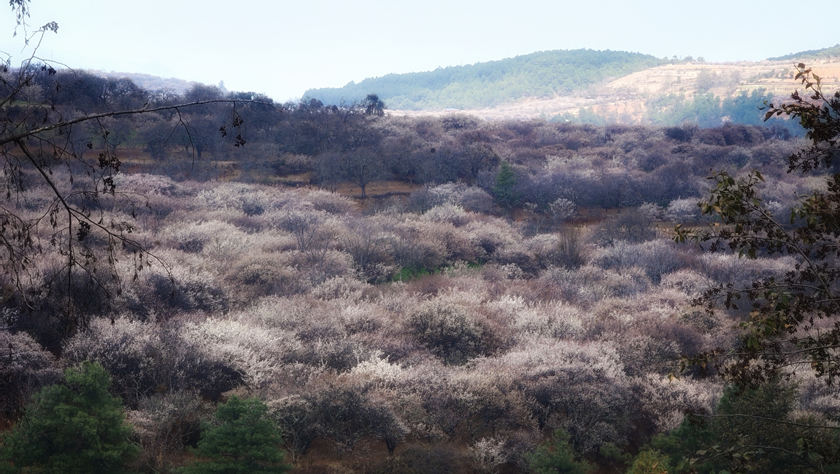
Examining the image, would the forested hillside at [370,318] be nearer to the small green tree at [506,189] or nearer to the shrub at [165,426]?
the shrub at [165,426]

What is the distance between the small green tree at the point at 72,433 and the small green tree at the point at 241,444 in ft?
4.25

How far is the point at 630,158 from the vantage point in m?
48.7

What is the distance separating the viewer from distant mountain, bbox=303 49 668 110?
483 feet

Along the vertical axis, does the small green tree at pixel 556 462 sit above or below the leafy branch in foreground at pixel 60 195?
below

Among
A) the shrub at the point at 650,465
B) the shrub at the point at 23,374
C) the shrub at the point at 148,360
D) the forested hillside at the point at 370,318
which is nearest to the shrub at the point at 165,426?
the forested hillside at the point at 370,318

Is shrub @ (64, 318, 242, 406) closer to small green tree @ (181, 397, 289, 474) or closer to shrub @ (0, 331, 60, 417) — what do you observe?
shrub @ (0, 331, 60, 417)

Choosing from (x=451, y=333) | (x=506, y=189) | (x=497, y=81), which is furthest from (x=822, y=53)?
(x=451, y=333)

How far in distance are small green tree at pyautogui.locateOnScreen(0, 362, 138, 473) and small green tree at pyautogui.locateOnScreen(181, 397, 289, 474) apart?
1296 millimetres

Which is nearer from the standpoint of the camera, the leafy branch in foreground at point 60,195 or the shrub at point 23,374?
the leafy branch in foreground at point 60,195

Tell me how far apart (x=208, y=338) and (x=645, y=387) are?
36.4 ft

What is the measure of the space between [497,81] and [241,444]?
6101 inches

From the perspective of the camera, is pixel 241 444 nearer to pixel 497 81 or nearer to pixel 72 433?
pixel 72 433

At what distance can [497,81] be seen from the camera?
15675 centimetres

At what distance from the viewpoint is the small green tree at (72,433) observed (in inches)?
377
